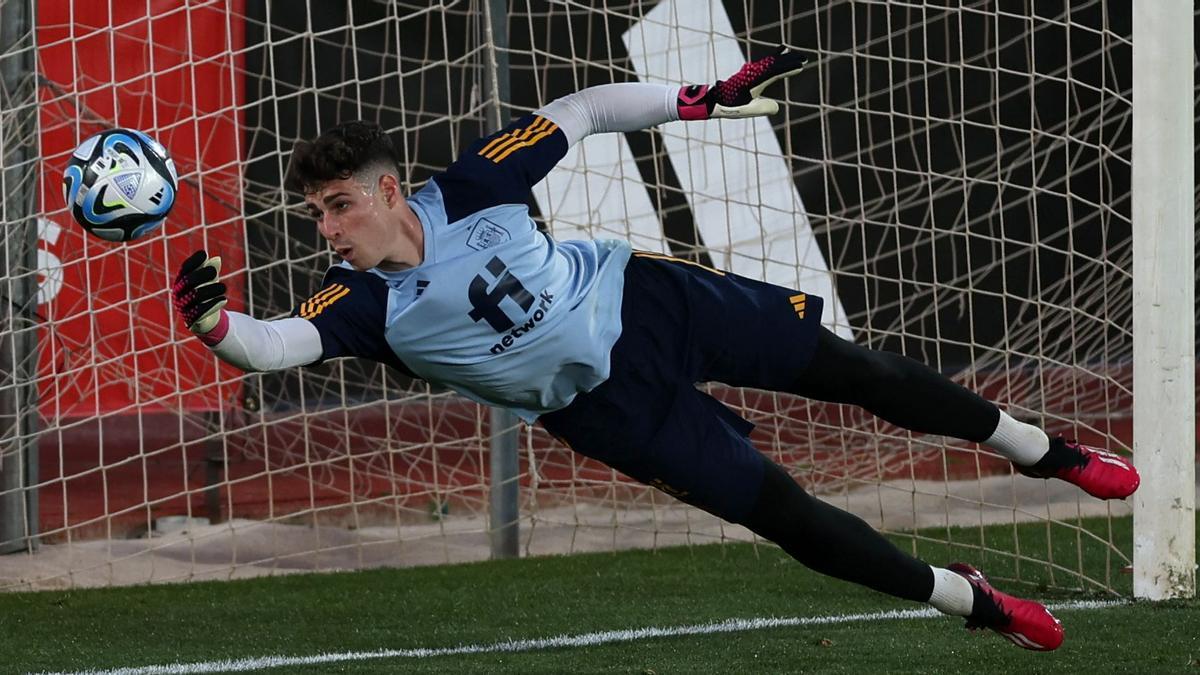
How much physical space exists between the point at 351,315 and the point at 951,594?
5.46 ft

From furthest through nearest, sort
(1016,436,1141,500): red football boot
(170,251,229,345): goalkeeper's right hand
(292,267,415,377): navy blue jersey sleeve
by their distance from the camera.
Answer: (1016,436,1141,500): red football boot < (292,267,415,377): navy blue jersey sleeve < (170,251,229,345): goalkeeper's right hand

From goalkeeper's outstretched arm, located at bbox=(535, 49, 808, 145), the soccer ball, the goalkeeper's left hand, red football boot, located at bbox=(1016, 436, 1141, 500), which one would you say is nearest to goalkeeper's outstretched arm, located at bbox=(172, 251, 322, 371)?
the soccer ball

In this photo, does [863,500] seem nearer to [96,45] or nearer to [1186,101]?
[1186,101]

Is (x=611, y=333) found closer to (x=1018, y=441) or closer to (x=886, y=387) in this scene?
(x=886, y=387)

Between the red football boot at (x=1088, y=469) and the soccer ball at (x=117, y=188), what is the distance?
231cm

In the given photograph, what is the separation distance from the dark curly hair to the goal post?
8.42ft

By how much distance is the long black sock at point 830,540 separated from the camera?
396 cm

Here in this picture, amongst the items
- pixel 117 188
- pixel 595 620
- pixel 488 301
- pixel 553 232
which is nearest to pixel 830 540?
pixel 488 301

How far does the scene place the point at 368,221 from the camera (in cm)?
367

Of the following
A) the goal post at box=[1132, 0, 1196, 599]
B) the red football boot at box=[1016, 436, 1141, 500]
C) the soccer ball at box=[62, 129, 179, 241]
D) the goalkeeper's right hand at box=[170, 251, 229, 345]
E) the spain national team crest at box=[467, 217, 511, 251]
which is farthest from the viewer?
the goal post at box=[1132, 0, 1196, 599]

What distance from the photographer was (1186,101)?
5.05m

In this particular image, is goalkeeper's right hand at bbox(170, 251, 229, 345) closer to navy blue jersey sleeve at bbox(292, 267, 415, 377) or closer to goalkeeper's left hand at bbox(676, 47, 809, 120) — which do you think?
navy blue jersey sleeve at bbox(292, 267, 415, 377)

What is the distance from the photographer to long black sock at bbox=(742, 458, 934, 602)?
3963 millimetres

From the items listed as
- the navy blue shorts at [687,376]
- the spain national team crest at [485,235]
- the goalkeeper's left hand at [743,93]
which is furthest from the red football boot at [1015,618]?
the spain national team crest at [485,235]
